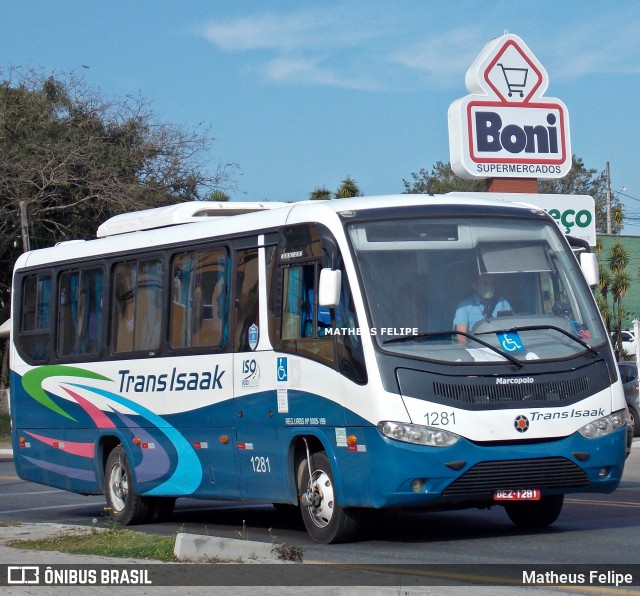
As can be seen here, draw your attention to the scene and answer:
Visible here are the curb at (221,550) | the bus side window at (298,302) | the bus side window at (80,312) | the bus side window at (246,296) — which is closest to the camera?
the curb at (221,550)

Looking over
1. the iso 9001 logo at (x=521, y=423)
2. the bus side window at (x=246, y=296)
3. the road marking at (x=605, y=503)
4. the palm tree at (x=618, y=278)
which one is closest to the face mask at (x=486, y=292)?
the iso 9001 logo at (x=521, y=423)

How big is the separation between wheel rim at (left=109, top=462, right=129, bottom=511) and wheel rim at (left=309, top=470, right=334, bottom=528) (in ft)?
12.6

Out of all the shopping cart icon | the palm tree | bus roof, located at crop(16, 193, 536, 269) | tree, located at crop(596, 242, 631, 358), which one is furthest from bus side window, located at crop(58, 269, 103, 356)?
the palm tree

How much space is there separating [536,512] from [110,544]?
410cm

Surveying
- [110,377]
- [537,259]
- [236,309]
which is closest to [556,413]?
[537,259]

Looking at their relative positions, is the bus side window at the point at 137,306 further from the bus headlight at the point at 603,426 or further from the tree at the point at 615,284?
the tree at the point at 615,284

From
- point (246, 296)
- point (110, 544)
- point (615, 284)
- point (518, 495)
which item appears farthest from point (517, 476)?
point (615, 284)

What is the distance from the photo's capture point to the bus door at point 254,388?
1171 cm

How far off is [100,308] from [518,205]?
5.48m

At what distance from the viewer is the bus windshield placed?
10.6 meters

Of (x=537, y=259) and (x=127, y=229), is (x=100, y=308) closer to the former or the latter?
(x=127, y=229)

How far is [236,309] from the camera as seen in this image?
12336 millimetres

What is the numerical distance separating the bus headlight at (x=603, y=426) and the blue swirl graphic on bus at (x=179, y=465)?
421 cm

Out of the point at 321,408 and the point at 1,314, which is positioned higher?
the point at 1,314
